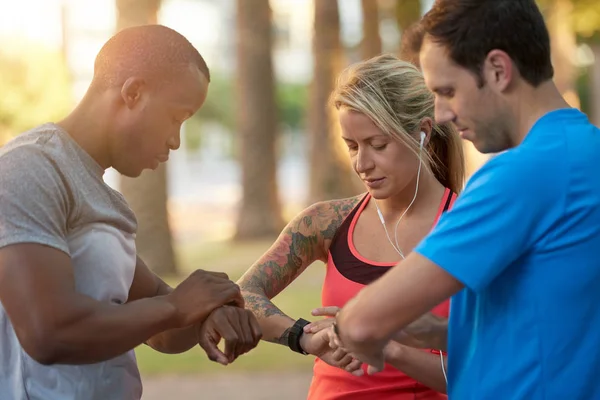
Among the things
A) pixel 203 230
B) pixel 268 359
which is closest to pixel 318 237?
pixel 268 359

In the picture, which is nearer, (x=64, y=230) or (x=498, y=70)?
(x=498, y=70)

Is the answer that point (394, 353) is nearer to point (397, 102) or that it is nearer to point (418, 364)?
point (418, 364)

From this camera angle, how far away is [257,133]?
752 inches

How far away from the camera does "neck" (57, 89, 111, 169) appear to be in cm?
277

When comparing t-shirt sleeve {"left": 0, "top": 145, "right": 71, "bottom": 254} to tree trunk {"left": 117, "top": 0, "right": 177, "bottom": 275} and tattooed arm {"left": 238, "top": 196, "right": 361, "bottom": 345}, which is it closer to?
tattooed arm {"left": 238, "top": 196, "right": 361, "bottom": 345}

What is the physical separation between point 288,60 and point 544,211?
5605cm

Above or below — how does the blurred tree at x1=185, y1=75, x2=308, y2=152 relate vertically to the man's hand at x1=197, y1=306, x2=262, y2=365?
below

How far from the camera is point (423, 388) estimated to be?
3316 mm

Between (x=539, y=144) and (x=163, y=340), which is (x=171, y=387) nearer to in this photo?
(x=163, y=340)

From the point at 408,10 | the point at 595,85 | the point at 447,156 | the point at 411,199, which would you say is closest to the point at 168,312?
the point at 411,199

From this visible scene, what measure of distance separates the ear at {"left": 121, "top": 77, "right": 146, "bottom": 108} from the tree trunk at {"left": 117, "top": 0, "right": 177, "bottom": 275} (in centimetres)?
991

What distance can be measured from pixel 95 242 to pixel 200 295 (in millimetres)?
400

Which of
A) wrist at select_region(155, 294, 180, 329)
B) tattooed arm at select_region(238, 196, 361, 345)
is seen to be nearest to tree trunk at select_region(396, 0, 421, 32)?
tattooed arm at select_region(238, 196, 361, 345)

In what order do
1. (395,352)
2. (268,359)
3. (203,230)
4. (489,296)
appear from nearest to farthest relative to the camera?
1. (489,296)
2. (395,352)
3. (268,359)
4. (203,230)
